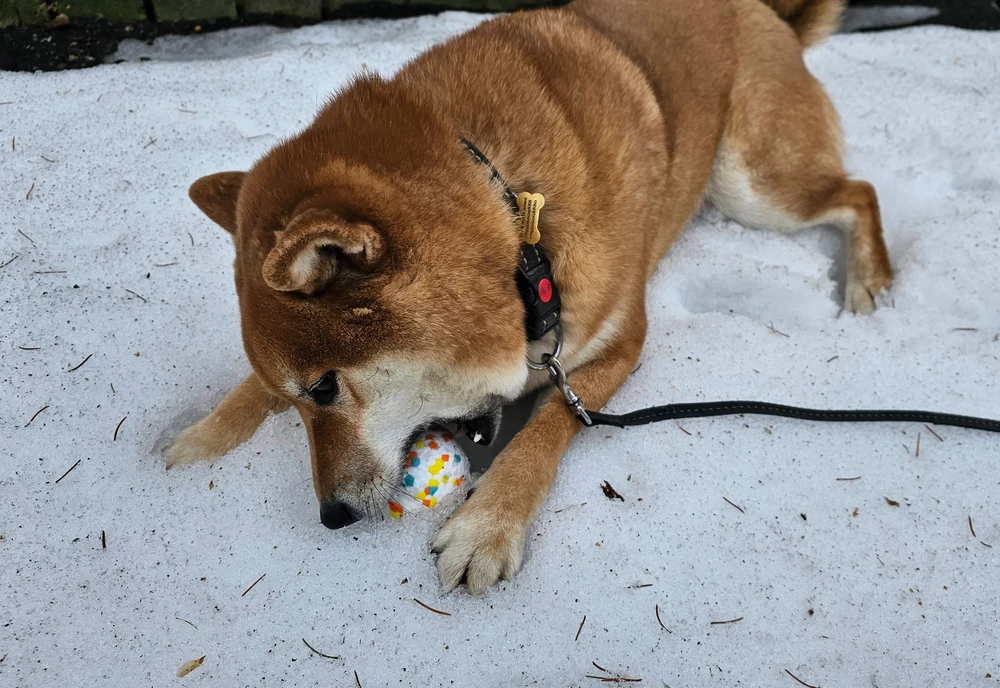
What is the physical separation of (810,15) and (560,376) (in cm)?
260

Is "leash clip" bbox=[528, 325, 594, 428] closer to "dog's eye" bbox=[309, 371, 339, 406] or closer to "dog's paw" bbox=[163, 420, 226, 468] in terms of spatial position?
"dog's eye" bbox=[309, 371, 339, 406]

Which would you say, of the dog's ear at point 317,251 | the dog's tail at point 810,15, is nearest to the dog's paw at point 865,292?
→ the dog's tail at point 810,15

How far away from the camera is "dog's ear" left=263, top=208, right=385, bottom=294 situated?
4.70ft

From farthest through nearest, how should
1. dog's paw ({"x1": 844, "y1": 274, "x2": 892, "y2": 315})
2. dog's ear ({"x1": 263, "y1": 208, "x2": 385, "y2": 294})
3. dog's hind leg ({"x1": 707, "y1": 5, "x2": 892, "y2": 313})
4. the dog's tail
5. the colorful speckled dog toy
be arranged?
the dog's tail
dog's hind leg ({"x1": 707, "y1": 5, "x2": 892, "y2": 313})
dog's paw ({"x1": 844, "y1": 274, "x2": 892, "y2": 315})
the colorful speckled dog toy
dog's ear ({"x1": 263, "y1": 208, "x2": 385, "y2": 294})

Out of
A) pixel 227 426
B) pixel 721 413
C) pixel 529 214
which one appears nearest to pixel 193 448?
pixel 227 426

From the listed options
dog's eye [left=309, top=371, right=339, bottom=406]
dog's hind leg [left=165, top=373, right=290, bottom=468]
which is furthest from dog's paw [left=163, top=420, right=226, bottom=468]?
dog's eye [left=309, top=371, right=339, bottom=406]

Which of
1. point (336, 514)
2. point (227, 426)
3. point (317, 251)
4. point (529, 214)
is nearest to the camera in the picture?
point (317, 251)

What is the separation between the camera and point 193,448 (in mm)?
2164

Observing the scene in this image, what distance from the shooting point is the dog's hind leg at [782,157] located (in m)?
2.92

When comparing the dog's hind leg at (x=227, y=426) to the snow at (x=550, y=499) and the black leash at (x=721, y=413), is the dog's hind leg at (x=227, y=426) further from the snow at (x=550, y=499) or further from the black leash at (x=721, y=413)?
the black leash at (x=721, y=413)

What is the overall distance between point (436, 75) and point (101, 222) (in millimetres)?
1766

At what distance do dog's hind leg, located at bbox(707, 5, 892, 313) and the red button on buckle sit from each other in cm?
159

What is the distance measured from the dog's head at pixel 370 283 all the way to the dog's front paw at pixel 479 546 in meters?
0.27

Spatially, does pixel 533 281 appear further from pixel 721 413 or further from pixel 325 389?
pixel 721 413
